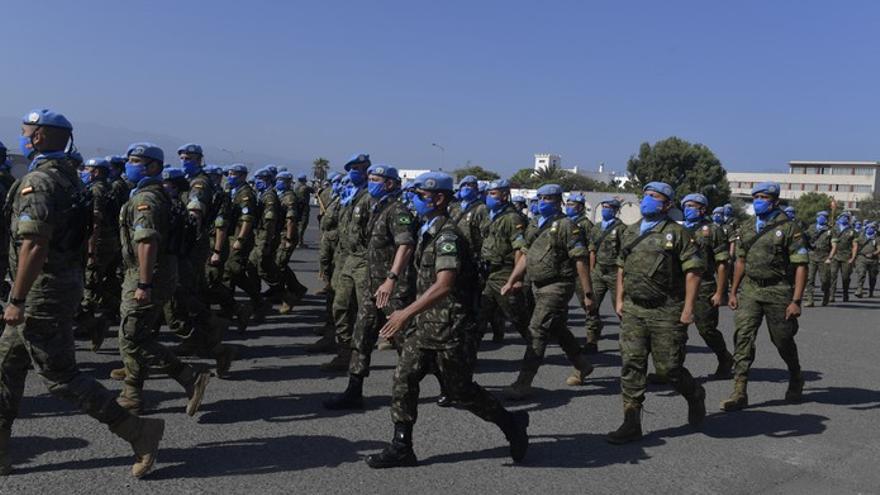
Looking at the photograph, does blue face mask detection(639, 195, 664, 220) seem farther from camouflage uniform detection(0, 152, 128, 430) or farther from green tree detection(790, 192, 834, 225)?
green tree detection(790, 192, 834, 225)

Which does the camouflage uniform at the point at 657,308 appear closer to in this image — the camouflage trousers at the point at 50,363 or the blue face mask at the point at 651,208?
the blue face mask at the point at 651,208

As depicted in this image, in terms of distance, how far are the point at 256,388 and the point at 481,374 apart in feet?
7.67

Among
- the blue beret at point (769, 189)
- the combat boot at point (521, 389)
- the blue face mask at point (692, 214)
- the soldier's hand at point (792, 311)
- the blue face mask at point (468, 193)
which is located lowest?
the combat boot at point (521, 389)

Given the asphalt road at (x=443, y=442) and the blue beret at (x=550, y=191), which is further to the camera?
the blue beret at (x=550, y=191)

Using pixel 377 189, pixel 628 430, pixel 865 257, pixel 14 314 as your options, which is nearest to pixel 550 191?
pixel 377 189

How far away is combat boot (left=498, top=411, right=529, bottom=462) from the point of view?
484cm

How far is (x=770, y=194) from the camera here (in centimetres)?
708

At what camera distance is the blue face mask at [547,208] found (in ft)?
23.8

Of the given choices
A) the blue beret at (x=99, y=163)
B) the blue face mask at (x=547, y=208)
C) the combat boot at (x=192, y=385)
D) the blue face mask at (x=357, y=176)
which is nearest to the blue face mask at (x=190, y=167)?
the blue beret at (x=99, y=163)

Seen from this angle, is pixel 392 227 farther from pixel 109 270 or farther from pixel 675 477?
pixel 109 270

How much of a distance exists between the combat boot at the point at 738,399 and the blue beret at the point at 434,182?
11.8ft

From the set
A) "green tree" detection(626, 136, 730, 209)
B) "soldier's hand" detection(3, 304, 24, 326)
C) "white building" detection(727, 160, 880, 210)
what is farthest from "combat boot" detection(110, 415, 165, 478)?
"white building" detection(727, 160, 880, 210)

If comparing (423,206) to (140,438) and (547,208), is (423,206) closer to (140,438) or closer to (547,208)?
(140,438)

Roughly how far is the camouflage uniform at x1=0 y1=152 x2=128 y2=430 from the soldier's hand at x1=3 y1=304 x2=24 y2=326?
12cm
